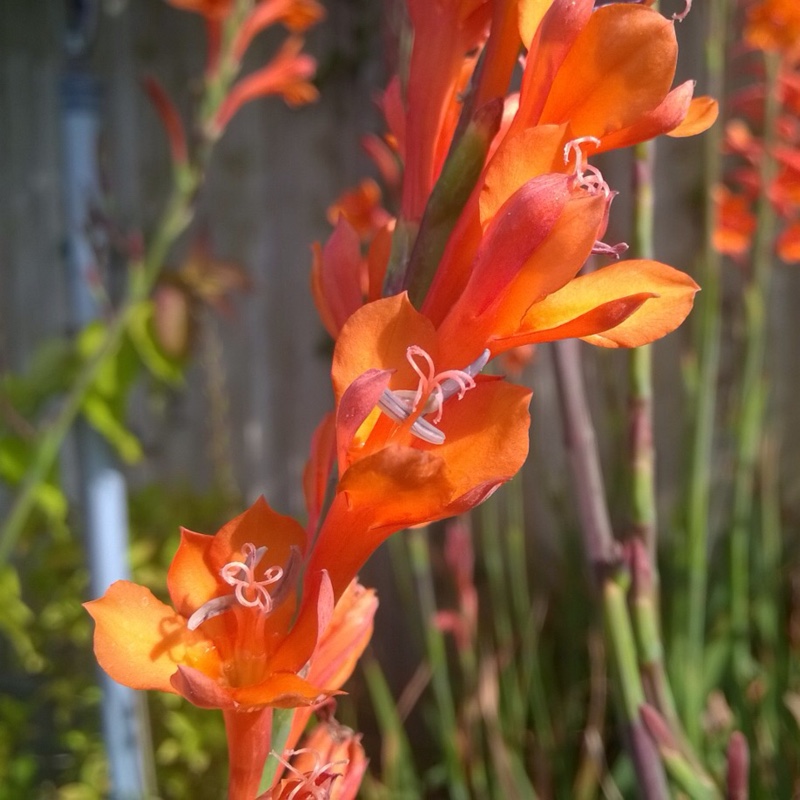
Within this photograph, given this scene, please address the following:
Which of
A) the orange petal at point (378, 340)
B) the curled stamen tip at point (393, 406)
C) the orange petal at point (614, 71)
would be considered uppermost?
the orange petal at point (614, 71)

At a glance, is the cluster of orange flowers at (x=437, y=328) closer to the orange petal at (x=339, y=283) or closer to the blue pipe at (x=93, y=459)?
the orange petal at (x=339, y=283)

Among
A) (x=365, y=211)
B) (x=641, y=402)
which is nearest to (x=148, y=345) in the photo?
(x=365, y=211)

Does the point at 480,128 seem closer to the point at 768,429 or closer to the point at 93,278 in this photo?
the point at 93,278

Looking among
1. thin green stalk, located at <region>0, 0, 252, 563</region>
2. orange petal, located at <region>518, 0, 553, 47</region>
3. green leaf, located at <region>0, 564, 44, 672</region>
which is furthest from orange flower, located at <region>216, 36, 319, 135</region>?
orange petal, located at <region>518, 0, 553, 47</region>

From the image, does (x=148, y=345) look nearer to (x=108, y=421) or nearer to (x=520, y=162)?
(x=108, y=421)

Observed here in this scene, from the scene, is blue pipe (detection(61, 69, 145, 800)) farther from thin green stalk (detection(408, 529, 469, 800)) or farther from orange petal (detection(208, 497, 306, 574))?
orange petal (detection(208, 497, 306, 574))

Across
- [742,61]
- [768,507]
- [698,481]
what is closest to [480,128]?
[698,481]

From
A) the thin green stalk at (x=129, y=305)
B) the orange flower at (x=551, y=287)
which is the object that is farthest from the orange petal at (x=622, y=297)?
the thin green stalk at (x=129, y=305)
